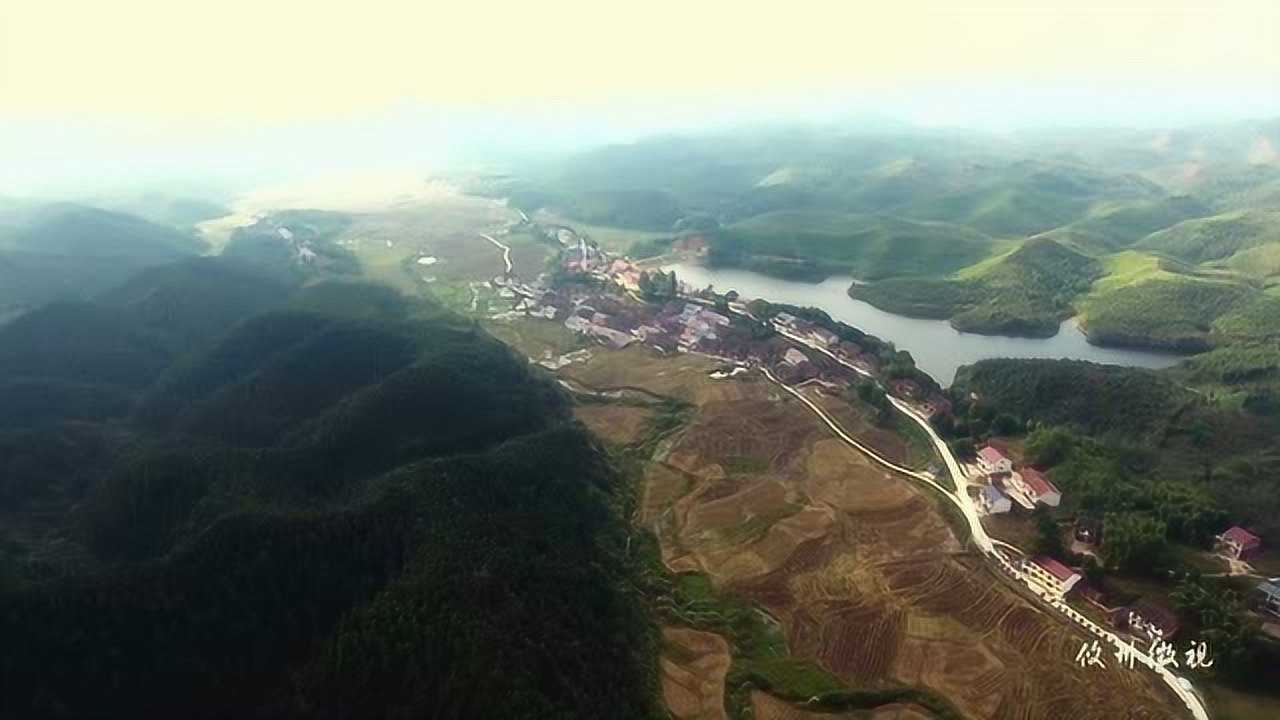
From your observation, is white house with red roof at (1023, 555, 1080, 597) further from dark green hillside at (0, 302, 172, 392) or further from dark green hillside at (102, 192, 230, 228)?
dark green hillside at (102, 192, 230, 228)

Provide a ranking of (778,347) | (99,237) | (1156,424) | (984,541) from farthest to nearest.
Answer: (99,237)
(778,347)
(1156,424)
(984,541)

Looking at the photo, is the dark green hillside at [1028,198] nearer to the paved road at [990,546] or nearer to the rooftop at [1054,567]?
the paved road at [990,546]

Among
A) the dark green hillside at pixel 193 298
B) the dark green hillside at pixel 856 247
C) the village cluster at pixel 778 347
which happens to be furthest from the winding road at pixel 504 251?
the dark green hillside at pixel 856 247

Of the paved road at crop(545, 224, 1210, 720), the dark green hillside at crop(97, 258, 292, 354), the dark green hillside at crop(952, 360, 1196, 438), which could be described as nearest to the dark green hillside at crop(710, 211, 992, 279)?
the paved road at crop(545, 224, 1210, 720)

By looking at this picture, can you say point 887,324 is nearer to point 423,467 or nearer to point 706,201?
point 423,467

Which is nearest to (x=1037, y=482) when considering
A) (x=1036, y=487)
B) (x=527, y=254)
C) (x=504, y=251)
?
(x=1036, y=487)

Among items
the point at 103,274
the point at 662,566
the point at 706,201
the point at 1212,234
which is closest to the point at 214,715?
the point at 662,566

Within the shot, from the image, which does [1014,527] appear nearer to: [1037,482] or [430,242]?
[1037,482]
